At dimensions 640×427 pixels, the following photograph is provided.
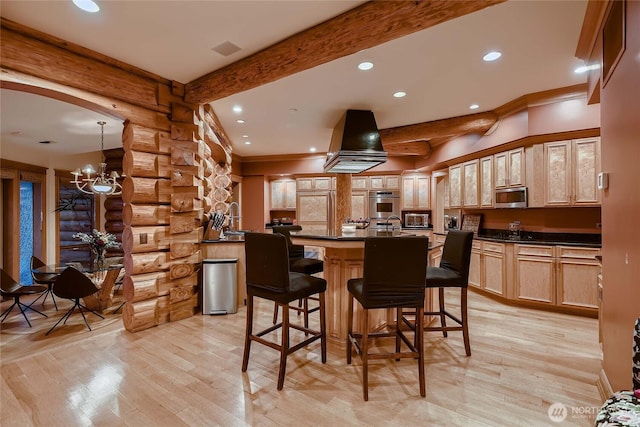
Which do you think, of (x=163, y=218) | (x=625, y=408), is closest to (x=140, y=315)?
(x=163, y=218)

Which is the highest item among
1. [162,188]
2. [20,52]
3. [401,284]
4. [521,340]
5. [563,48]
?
[563,48]

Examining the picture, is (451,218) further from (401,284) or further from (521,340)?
(401,284)

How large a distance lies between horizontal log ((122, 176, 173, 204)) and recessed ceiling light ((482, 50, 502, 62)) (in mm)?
3622

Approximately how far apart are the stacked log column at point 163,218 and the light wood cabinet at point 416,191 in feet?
16.0

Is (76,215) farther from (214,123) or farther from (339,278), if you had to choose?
(339,278)

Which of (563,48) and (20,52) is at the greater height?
(563,48)

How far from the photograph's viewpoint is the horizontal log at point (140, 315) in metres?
3.13

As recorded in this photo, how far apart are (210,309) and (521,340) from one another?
3.46m

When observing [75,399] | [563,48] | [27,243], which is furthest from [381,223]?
[27,243]

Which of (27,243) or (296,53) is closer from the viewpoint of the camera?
(296,53)

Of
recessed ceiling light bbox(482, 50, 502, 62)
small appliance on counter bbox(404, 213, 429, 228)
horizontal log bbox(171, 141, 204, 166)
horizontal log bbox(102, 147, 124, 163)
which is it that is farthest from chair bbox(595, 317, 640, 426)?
horizontal log bbox(102, 147, 124, 163)

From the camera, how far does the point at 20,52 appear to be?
2344 mm

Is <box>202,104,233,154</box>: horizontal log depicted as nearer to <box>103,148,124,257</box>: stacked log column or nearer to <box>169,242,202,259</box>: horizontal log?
<box>169,242,202,259</box>: horizontal log

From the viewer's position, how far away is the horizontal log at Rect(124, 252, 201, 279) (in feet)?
10.3
